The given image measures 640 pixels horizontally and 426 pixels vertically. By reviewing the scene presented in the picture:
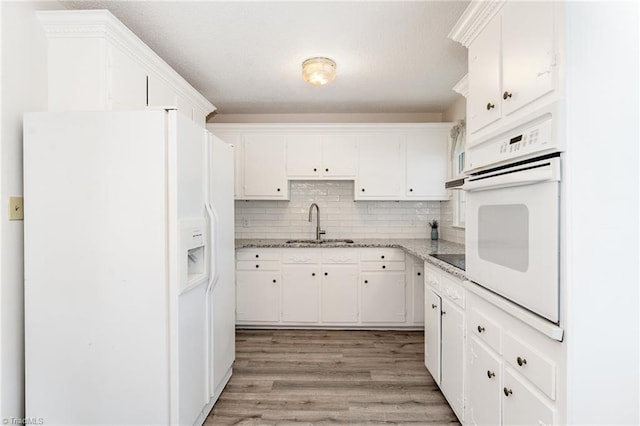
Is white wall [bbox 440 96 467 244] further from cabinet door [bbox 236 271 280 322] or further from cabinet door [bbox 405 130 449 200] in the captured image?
cabinet door [bbox 236 271 280 322]

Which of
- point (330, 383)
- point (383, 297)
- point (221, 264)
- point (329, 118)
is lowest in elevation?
point (330, 383)

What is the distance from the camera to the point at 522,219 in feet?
4.26

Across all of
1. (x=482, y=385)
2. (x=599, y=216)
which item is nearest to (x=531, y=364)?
(x=482, y=385)

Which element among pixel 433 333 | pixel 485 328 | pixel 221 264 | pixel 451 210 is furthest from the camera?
pixel 451 210

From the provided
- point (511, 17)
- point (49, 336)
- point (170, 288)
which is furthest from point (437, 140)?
point (49, 336)

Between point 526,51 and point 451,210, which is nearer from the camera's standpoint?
point 526,51

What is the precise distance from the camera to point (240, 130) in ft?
12.8

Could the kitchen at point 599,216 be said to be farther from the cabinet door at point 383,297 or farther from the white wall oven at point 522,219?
the cabinet door at point 383,297

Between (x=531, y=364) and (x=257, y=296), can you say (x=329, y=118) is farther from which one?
(x=531, y=364)

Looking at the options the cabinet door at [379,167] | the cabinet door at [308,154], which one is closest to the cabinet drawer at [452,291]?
the cabinet door at [379,167]

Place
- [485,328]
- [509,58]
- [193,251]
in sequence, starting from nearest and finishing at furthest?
[509,58]
[485,328]
[193,251]

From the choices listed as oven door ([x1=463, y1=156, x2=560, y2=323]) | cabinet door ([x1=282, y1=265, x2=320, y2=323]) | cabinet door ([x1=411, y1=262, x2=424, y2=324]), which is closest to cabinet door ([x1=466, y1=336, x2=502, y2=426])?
oven door ([x1=463, y1=156, x2=560, y2=323])

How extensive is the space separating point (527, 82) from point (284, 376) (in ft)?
8.08

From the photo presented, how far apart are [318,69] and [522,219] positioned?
72.1 inches
